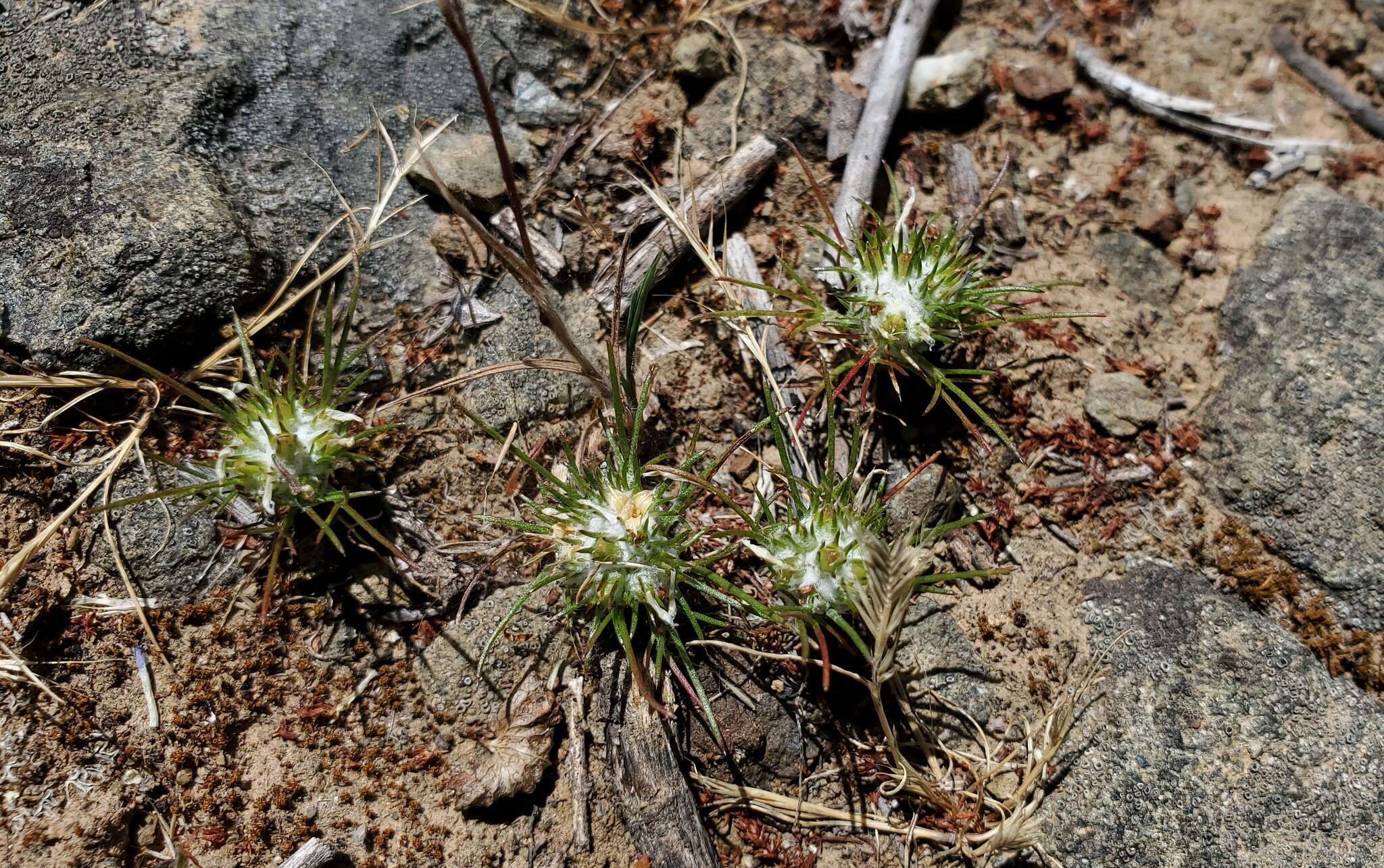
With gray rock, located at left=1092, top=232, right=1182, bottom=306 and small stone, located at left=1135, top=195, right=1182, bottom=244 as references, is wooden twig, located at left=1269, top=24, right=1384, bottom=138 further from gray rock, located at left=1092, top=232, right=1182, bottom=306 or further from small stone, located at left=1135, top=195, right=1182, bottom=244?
gray rock, located at left=1092, top=232, right=1182, bottom=306

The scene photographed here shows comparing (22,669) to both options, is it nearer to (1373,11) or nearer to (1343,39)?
(1343,39)

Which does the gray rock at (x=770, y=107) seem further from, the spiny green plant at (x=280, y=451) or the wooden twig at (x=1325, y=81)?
the wooden twig at (x=1325, y=81)

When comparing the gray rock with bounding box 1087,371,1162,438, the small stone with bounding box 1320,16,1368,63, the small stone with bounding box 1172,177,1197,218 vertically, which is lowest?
the gray rock with bounding box 1087,371,1162,438

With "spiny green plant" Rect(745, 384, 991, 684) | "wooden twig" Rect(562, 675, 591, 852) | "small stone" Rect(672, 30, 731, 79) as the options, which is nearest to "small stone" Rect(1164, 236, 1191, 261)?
"spiny green plant" Rect(745, 384, 991, 684)

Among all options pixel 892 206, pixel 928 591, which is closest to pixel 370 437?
pixel 928 591

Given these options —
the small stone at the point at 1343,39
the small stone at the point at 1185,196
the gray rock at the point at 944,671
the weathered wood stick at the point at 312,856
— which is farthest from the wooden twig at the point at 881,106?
the weathered wood stick at the point at 312,856

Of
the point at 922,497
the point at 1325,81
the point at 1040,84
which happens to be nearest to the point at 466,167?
the point at 922,497

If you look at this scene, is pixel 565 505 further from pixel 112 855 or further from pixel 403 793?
pixel 112 855
